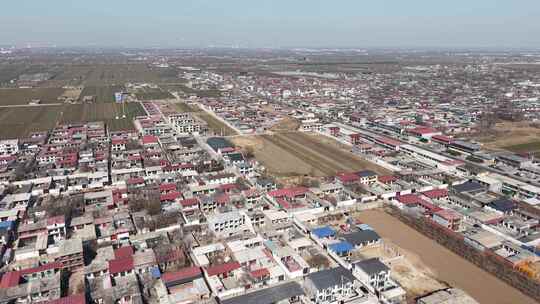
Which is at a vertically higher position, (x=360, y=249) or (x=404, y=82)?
(x=404, y=82)

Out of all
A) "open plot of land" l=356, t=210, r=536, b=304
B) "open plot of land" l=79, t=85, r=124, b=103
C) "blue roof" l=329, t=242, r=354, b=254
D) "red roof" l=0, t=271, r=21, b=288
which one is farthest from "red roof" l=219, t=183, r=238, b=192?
"open plot of land" l=79, t=85, r=124, b=103

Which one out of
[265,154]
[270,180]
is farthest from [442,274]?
[265,154]

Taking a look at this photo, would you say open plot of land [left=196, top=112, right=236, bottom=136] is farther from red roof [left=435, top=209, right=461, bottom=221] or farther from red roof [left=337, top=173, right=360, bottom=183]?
red roof [left=435, top=209, right=461, bottom=221]

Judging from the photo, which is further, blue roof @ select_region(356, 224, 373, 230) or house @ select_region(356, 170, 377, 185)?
house @ select_region(356, 170, 377, 185)

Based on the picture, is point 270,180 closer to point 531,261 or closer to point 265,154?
point 265,154

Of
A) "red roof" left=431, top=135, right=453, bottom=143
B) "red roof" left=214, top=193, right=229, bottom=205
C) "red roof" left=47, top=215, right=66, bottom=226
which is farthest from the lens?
"red roof" left=431, top=135, right=453, bottom=143

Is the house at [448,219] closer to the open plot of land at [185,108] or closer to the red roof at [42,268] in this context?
the red roof at [42,268]
